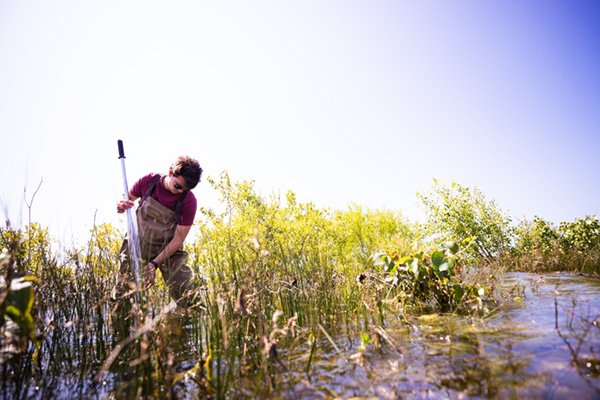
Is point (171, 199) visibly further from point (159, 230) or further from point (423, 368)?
point (423, 368)

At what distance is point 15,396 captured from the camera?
1791mm

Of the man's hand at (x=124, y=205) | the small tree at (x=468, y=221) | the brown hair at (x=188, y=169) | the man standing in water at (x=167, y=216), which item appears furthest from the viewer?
the small tree at (x=468, y=221)

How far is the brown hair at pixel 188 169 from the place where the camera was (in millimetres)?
3592

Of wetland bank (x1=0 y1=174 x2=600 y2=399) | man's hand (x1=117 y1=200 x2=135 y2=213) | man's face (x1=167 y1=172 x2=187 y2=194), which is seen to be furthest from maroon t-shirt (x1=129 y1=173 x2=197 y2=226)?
wetland bank (x1=0 y1=174 x2=600 y2=399)

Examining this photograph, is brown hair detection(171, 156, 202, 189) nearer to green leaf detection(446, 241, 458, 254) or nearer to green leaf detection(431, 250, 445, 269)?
green leaf detection(431, 250, 445, 269)

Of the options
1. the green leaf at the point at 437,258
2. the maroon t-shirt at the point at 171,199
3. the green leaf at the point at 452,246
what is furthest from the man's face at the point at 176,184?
the green leaf at the point at 452,246

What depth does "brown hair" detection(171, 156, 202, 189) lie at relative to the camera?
3592 millimetres

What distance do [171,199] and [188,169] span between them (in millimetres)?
540

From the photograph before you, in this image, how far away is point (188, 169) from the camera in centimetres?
359

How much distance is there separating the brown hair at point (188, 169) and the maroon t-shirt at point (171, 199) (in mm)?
301

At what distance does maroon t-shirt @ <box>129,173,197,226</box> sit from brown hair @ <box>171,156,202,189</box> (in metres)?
0.30

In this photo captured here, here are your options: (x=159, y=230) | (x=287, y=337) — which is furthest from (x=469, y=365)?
(x=159, y=230)

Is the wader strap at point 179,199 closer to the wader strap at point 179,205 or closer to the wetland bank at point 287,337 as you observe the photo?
the wader strap at point 179,205

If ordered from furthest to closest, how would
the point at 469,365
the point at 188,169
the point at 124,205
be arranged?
the point at 188,169, the point at 124,205, the point at 469,365
